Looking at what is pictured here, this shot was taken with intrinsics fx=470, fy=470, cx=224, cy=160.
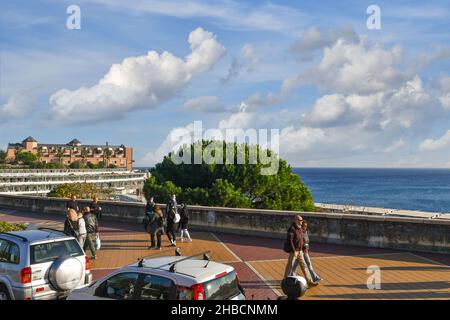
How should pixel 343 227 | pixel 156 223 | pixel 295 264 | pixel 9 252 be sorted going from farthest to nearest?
pixel 343 227, pixel 156 223, pixel 295 264, pixel 9 252

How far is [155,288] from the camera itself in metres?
6.99

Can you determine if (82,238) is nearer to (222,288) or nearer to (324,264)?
(324,264)

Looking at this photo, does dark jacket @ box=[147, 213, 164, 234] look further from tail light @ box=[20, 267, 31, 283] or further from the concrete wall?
tail light @ box=[20, 267, 31, 283]

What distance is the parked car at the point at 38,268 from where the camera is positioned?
9102 mm

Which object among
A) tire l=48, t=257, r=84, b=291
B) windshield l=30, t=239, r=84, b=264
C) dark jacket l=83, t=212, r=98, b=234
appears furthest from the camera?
dark jacket l=83, t=212, r=98, b=234

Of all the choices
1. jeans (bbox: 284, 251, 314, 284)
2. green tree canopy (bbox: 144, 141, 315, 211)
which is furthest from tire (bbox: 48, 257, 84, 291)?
green tree canopy (bbox: 144, 141, 315, 211)

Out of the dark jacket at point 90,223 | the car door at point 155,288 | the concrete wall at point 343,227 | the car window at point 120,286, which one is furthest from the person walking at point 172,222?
the car door at point 155,288

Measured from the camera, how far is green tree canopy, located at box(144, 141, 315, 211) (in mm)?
32562

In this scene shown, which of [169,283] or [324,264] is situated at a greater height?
[169,283]

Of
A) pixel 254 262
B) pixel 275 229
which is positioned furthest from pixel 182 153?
pixel 254 262

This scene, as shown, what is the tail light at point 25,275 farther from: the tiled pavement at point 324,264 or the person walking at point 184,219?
the person walking at point 184,219

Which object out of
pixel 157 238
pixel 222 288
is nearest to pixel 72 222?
pixel 157 238

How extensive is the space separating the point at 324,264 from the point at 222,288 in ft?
21.4
